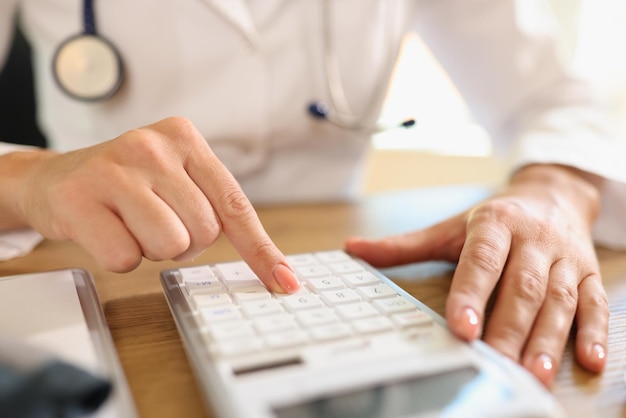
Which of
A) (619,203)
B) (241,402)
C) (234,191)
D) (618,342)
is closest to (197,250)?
(234,191)

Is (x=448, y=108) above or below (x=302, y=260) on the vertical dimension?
below

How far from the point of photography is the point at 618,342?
0.37m

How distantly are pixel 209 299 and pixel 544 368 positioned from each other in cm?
21

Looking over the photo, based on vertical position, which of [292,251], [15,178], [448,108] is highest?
[15,178]

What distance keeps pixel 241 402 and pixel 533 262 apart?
261 millimetres

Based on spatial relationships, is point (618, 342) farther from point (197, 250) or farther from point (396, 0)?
point (396, 0)

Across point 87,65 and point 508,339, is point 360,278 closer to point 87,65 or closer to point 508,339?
point 508,339

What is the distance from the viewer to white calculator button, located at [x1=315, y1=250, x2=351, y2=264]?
0.45m

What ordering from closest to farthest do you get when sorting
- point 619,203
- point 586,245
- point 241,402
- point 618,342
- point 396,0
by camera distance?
point 241,402, point 618,342, point 586,245, point 619,203, point 396,0

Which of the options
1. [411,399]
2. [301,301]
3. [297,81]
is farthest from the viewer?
[297,81]

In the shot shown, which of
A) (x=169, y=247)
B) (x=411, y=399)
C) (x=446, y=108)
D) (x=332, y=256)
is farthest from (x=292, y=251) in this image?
(x=446, y=108)

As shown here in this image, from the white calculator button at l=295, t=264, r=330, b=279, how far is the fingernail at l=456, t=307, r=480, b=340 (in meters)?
0.11

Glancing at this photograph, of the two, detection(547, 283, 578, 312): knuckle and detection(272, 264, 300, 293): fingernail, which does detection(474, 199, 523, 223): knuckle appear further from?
detection(272, 264, 300, 293): fingernail

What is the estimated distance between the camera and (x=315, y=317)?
33 centimetres
